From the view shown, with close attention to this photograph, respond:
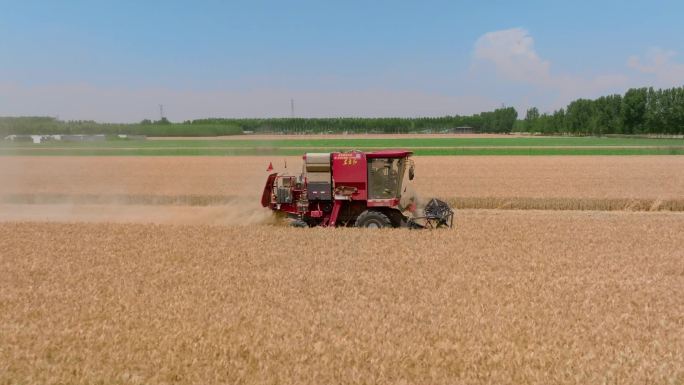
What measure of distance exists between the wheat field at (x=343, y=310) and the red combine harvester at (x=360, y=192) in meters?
1.86

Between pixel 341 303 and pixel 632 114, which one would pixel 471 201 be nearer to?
pixel 341 303

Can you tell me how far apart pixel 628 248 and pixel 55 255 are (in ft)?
40.5

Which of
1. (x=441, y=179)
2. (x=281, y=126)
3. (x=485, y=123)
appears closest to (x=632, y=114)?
(x=485, y=123)

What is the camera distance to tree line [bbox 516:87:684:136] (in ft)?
361

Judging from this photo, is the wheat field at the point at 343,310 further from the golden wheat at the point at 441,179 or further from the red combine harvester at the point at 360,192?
the golden wheat at the point at 441,179

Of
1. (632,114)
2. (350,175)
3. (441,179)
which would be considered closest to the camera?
(350,175)

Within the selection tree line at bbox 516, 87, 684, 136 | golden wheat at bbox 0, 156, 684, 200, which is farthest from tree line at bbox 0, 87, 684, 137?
golden wheat at bbox 0, 156, 684, 200

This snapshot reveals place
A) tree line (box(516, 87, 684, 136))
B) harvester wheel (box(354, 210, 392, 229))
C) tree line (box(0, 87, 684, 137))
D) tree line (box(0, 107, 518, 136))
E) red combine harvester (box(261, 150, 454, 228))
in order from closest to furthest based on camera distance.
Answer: harvester wheel (box(354, 210, 392, 229)) → red combine harvester (box(261, 150, 454, 228)) → tree line (box(0, 107, 518, 136)) → tree line (box(0, 87, 684, 137)) → tree line (box(516, 87, 684, 136))

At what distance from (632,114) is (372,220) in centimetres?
11932

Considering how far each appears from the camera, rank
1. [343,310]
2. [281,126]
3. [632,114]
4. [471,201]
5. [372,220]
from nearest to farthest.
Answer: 1. [343,310]
2. [372,220]
3. [471,201]
4. [632,114]
5. [281,126]

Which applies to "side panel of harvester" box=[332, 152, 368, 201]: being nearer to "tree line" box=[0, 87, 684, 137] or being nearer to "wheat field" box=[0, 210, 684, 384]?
"wheat field" box=[0, 210, 684, 384]

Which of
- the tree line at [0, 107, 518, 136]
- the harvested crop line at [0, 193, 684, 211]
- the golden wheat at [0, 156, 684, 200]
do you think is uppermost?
the tree line at [0, 107, 518, 136]

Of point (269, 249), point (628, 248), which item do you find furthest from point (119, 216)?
point (628, 248)

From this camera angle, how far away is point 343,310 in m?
7.94
